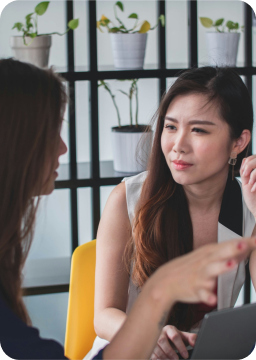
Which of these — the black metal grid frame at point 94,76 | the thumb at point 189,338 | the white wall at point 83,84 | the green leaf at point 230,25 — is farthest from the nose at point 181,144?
the green leaf at point 230,25

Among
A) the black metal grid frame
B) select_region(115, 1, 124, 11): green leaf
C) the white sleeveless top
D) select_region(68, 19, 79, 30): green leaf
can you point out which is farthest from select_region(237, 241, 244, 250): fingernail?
select_region(115, 1, 124, 11): green leaf

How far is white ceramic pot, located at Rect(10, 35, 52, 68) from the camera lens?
197 cm

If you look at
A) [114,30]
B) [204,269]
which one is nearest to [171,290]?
[204,269]

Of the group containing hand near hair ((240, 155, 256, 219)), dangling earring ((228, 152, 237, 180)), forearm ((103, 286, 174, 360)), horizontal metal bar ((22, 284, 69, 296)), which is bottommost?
horizontal metal bar ((22, 284, 69, 296))

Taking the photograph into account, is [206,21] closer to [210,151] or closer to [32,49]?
[32,49]

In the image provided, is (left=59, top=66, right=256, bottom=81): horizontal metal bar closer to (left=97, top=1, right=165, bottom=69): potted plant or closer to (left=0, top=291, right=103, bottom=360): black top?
(left=97, top=1, right=165, bottom=69): potted plant

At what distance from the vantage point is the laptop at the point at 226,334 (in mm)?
846

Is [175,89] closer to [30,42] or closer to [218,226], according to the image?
[218,226]

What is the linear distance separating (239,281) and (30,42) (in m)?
1.34

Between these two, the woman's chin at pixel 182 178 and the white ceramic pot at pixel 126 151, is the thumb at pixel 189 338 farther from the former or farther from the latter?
the white ceramic pot at pixel 126 151

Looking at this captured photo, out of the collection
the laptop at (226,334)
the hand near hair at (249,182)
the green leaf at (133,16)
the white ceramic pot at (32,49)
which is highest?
the green leaf at (133,16)

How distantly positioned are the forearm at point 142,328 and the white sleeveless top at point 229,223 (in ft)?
2.33

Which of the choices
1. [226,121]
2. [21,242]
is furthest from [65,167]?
[21,242]

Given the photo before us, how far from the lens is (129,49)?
2082 millimetres
